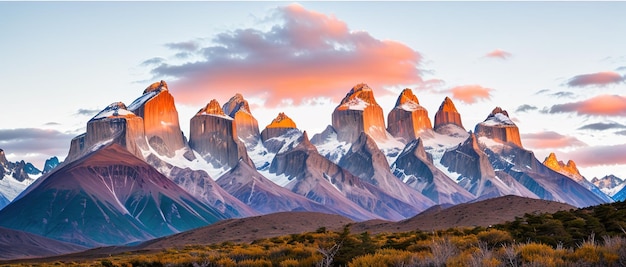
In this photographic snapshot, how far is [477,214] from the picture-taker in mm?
120375

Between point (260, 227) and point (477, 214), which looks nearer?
point (477, 214)

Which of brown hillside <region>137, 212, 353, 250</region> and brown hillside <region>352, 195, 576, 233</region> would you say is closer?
brown hillside <region>352, 195, 576, 233</region>

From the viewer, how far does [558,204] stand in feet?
409

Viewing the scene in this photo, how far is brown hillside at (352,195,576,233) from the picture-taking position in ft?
376

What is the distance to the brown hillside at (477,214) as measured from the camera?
115m

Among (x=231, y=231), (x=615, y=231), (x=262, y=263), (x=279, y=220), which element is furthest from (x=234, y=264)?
(x=279, y=220)

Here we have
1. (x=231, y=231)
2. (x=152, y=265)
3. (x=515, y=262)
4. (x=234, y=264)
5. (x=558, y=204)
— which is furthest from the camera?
(x=231, y=231)

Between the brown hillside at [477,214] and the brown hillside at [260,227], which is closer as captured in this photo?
the brown hillside at [477,214]

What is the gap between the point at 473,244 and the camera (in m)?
38.9

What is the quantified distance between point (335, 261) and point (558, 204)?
3750 inches

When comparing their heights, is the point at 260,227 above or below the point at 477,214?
below

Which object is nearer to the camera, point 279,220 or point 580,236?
point 580,236

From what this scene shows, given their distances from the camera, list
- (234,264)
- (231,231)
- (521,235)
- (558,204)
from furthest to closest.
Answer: (231,231), (558,204), (521,235), (234,264)

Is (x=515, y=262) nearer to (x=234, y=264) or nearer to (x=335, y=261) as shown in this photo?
(x=335, y=261)
